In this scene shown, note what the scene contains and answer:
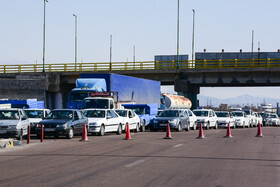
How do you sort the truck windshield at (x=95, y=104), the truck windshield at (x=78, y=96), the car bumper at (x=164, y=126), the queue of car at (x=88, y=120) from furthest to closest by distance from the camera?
the truck windshield at (x=78, y=96)
the car bumper at (x=164, y=126)
the truck windshield at (x=95, y=104)
the queue of car at (x=88, y=120)

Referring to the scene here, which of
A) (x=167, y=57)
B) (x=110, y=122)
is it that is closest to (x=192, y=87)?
(x=167, y=57)

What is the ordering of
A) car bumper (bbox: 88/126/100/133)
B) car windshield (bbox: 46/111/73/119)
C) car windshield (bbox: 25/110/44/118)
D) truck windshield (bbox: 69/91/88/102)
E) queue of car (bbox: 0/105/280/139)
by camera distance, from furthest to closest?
truck windshield (bbox: 69/91/88/102), car windshield (bbox: 25/110/44/118), car bumper (bbox: 88/126/100/133), car windshield (bbox: 46/111/73/119), queue of car (bbox: 0/105/280/139)

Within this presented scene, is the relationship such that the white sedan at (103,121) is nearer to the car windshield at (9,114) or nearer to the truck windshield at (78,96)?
the car windshield at (9,114)

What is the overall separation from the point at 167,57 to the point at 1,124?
65.6 meters

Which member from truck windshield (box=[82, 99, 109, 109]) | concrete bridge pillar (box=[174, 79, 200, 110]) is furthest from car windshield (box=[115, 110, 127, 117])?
concrete bridge pillar (box=[174, 79, 200, 110])

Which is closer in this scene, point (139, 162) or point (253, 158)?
point (139, 162)

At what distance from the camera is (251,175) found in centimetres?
1179

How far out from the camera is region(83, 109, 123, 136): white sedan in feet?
91.4

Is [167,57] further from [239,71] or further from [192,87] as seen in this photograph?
[239,71]

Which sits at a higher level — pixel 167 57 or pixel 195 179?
pixel 167 57

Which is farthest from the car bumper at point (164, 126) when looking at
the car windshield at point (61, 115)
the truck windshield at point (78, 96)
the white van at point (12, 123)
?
the white van at point (12, 123)

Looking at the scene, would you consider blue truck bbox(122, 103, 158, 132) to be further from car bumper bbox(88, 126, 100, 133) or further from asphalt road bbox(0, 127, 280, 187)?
asphalt road bbox(0, 127, 280, 187)

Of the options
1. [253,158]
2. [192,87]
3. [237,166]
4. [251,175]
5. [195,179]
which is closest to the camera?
[195,179]

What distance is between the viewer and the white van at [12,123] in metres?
23.0
